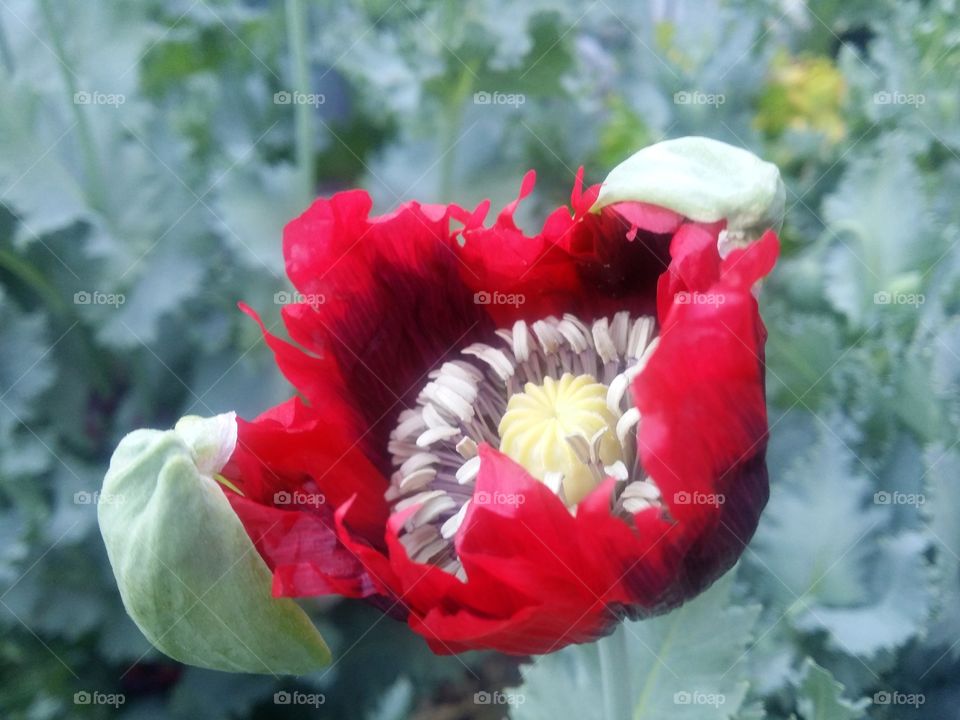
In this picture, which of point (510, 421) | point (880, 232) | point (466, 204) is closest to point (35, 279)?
point (466, 204)

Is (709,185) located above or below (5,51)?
above

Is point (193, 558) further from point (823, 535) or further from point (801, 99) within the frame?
point (801, 99)

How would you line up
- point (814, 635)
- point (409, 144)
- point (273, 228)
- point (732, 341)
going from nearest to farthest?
point (732, 341) → point (814, 635) → point (273, 228) → point (409, 144)

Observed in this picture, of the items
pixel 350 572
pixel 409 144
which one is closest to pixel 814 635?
pixel 350 572

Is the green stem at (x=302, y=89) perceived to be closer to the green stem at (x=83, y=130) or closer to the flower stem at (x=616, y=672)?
the green stem at (x=83, y=130)

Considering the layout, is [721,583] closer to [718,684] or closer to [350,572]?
[718,684]

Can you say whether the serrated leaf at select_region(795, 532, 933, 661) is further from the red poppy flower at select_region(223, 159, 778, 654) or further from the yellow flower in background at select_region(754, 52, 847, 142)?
the yellow flower in background at select_region(754, 52, 847, 142)
